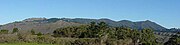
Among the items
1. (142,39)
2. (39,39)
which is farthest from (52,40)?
(142,39)

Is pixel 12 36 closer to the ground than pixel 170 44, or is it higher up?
higher up

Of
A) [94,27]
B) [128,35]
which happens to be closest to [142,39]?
[128,35]

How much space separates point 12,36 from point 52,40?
5.10 m

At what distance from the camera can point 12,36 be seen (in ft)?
155

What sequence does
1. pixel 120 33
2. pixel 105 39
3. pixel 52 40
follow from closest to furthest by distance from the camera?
pixel 105 39 < pixel 52 40 < pixel 120 33

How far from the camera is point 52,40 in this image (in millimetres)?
49125

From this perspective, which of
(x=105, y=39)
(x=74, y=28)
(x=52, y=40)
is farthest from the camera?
(x=74, y=28)

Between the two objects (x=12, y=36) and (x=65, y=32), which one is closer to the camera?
(x=12, y=36)

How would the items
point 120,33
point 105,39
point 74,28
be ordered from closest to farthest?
point 105,39, point 120,33, point 74,28

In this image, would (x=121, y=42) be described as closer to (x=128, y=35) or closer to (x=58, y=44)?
(x=58, y=44)

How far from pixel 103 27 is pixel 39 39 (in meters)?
41.9

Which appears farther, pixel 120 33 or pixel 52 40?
pixel 120 33

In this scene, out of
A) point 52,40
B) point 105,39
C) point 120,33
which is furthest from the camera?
point 120,33

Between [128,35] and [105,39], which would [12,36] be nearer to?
[105,39]
